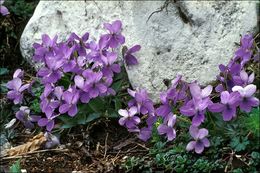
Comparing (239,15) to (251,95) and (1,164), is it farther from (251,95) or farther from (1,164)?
(1,164)

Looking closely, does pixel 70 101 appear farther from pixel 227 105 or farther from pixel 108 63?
pixel 227 105

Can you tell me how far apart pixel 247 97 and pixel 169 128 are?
1.27 feet

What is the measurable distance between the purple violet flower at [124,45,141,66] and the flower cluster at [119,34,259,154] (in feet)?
1.51

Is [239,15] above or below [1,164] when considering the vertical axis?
above

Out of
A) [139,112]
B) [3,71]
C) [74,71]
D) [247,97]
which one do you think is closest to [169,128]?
[139,112]

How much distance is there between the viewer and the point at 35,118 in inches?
155

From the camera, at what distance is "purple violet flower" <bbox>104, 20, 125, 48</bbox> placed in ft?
12.5

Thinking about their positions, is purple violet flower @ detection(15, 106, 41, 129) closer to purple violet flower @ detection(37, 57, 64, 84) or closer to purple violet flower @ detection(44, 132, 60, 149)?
purple violet flower @ detection(44, 132, 60, 149)

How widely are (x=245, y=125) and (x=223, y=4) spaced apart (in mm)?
938

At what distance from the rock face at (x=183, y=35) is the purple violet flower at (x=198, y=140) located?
0.62 meters

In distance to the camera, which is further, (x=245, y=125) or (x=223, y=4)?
(x=223, y=4)

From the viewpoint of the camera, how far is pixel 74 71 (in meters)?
3.74

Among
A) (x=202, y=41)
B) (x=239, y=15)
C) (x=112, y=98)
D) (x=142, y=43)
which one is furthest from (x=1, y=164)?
(x=239, y=15)

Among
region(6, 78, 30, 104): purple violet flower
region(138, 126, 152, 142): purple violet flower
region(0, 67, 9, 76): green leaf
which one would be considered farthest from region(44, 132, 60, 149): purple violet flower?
region(0, 67, 9, 76): green leaf
